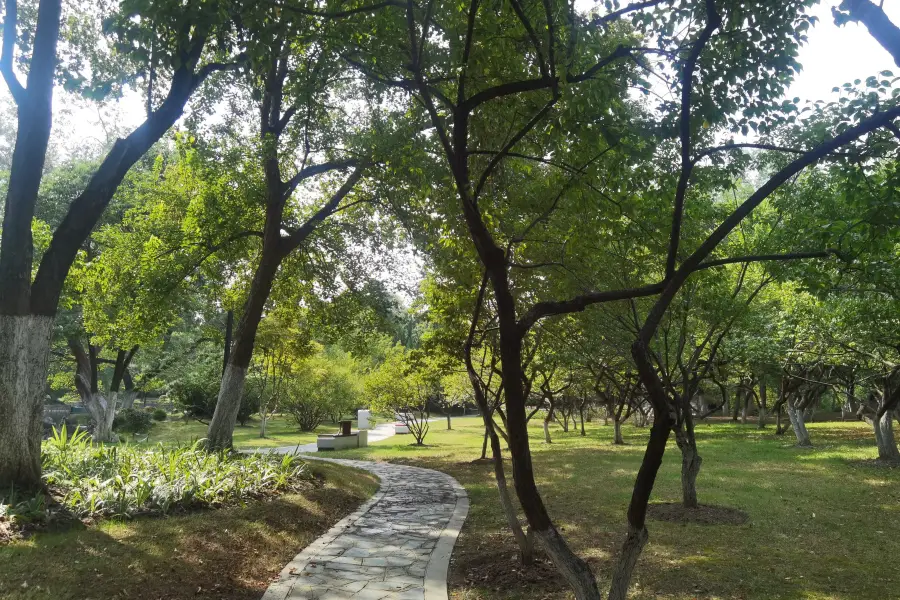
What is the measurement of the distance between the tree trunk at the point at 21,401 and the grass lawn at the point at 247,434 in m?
14.3

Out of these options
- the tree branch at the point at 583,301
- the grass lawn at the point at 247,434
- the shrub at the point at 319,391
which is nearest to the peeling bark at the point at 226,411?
the tree branch at the point at 583,301

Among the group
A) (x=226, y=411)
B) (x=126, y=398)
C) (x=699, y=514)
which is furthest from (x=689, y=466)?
(x=126, y=398)

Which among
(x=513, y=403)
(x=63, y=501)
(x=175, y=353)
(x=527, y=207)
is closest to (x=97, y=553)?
(x=63, y=501)

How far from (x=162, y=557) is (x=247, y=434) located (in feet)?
75.7

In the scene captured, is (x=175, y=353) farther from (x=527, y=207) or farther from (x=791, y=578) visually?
(x=791, y=578)

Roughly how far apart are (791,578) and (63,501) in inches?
301

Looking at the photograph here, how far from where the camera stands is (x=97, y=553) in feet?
17.5

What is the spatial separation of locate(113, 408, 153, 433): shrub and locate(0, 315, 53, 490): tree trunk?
21451mm

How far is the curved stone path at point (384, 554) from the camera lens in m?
5.32

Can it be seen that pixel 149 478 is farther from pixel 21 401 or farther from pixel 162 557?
pixel 162 557

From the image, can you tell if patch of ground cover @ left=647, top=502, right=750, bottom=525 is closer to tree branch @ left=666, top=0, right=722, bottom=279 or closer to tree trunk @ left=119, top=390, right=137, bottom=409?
tree branch @ left=666, top=0, right=722, bottom=279

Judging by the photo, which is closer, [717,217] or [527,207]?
[527,207]

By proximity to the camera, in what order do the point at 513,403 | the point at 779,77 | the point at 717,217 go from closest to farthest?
the point at 513,403 → the point at 779,77 → the point at 717,217

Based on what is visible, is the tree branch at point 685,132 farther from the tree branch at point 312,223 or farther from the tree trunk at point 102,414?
the tree trunk at point 102,414
